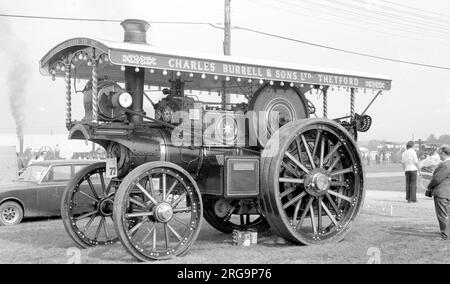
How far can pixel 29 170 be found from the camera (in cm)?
1156

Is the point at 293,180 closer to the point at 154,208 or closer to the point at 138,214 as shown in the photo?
the point at 154,208

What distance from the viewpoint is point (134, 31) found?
700cm

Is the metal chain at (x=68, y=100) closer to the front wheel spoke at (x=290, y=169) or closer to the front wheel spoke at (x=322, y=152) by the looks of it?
the front wheel spoke at (x=290, y=169)

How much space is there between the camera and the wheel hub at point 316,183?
7043 millimetres

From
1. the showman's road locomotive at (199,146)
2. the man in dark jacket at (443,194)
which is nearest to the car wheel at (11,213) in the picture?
the showman's road locomotive at (199,146)

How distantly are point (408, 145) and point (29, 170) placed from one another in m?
9.19

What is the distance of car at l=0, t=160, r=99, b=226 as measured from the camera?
10.7 m

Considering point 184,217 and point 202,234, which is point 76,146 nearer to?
point 184,217

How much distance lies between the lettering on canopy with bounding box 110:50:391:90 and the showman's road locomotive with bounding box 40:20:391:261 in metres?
0.01

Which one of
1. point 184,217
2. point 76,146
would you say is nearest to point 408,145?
point 184,217

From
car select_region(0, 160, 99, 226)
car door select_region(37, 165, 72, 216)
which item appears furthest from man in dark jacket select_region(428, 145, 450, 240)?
→ car door select_region(37, 165, 72, 216)

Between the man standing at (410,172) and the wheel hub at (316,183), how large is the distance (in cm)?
692

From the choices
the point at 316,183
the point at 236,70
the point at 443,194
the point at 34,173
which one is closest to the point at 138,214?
the point at 236,70

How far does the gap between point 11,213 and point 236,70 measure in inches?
251
